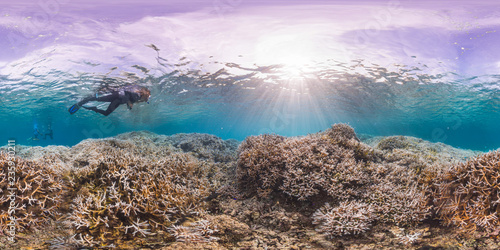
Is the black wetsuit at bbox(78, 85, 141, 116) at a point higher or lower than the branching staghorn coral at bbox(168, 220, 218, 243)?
higher

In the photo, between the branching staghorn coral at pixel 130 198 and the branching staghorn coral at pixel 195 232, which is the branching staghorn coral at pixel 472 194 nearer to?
the branching staghorn coral at pixel 195 232

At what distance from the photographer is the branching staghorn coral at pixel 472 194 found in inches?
136

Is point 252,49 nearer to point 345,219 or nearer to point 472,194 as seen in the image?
point 345,219

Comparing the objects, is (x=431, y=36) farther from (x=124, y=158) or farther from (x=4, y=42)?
(x=4, y=42)

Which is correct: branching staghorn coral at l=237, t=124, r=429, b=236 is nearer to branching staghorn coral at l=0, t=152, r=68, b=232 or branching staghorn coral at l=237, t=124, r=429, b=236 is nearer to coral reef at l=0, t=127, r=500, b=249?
coral reef at l=0, t=127, r=500, b=249

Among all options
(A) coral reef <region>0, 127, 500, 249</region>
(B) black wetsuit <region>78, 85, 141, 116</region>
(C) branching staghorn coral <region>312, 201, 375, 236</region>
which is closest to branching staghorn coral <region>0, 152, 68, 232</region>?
(A) coral reef <region>0, 127, 500, 249</region>

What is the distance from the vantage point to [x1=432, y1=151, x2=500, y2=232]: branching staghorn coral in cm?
346

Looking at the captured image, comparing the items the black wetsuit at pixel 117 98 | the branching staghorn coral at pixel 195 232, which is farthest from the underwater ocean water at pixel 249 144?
the black wetsuit at pixel 117 98

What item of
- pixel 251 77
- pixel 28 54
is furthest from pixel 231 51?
pixel 28 54

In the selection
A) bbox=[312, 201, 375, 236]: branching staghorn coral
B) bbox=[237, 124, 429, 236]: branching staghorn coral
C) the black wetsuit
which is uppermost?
the black wetsuit

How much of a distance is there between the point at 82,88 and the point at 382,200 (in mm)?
23894

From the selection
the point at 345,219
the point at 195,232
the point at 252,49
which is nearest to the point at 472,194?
the point at 345,219

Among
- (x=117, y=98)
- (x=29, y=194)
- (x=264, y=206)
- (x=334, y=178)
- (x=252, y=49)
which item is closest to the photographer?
(x=29, y=194)

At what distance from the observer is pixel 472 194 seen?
3.75 meters
